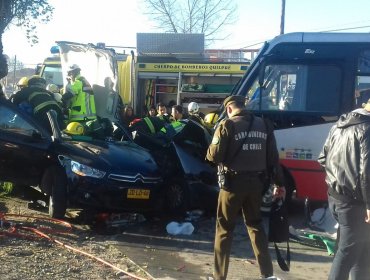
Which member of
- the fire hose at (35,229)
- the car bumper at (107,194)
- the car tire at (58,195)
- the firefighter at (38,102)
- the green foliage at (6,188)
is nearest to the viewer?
the fire hose at (35,229)

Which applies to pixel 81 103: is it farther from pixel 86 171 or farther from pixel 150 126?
pixel 86 171

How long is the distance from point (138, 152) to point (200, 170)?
99 centimetres

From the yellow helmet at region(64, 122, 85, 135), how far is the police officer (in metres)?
3.93

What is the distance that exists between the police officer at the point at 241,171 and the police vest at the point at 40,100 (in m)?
4.33

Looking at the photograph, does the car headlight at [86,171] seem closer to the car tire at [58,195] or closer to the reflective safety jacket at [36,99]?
the car tire at [58,195]

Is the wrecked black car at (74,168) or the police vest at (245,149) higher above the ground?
the police vest at (245,149)

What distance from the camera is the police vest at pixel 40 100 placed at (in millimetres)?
9062

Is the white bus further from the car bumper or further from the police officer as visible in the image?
the police officer

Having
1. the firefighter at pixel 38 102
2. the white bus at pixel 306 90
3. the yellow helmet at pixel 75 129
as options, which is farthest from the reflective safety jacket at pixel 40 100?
the white bus at pixel 306 90

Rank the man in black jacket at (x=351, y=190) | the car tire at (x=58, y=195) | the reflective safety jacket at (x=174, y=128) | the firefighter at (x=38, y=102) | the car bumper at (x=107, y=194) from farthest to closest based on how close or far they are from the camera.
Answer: the firefighter at (x=38, y=102) → the reflective safety jacket at (x=174, y=128) → the car tire at (x=58, y=195) → the car bumper at (x=107, y=194) → the man in black jacket at (x=351, y=190)

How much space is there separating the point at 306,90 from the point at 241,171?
3.82 m

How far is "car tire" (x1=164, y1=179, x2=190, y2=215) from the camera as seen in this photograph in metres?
8.45

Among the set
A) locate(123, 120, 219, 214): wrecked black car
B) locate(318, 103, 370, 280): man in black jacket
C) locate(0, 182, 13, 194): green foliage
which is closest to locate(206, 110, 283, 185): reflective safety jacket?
locate(318, 103, 370, 280): man in black jacket

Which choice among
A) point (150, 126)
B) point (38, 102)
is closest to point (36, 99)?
point (38, 102)
